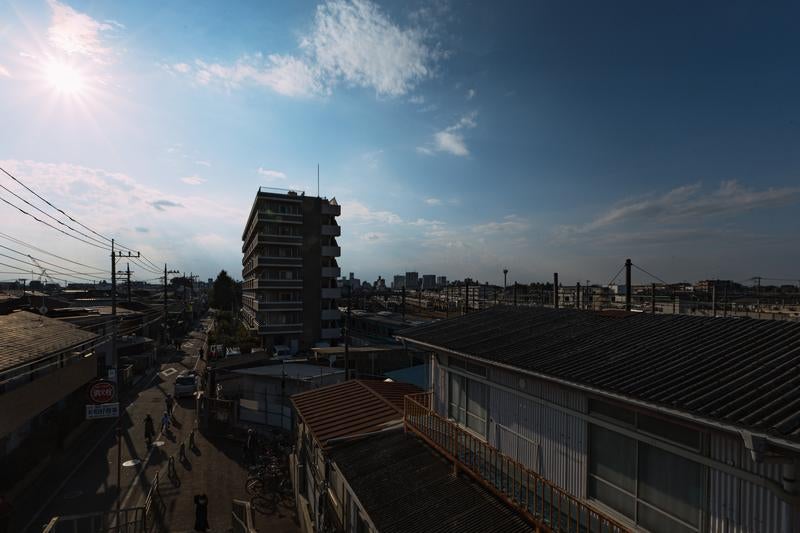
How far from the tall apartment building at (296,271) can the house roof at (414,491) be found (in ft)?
137

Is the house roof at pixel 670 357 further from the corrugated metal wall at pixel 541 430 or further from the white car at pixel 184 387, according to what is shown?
the white car at pixel 184 387

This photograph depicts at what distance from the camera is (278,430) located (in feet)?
72.7

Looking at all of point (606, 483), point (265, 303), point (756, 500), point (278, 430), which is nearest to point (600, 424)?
point (606, 483)

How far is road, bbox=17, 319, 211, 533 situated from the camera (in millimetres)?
14852

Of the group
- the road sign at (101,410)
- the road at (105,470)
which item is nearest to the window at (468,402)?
the road sign at (101,410)

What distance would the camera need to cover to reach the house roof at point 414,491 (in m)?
7.93

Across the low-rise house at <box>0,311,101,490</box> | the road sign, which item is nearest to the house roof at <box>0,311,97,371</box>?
the low-rise house at <box>0,311,101,490</box>

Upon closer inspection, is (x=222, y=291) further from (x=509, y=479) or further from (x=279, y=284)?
(x=509, y=479)

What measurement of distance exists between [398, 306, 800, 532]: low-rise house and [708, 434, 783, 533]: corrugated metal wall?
1cm

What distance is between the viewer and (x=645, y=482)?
640cm

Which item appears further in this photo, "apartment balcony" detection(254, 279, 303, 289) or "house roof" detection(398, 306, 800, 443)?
"apartment balcony" detection(254, 279, 303, 289)

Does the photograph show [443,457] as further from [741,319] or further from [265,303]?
[265,303]

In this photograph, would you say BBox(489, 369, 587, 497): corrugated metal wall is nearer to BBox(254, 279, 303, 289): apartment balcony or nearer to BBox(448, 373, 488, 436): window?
BBox(448, 373, 488, 436): window

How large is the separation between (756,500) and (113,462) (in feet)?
78.6
